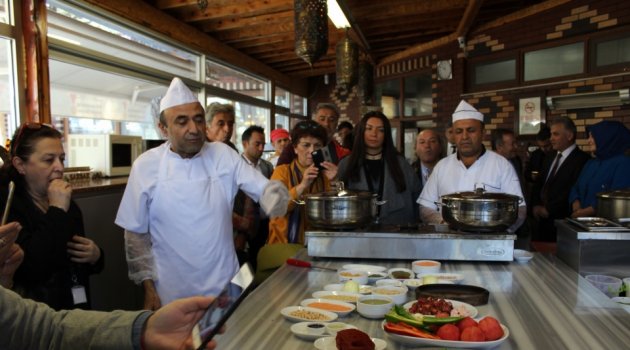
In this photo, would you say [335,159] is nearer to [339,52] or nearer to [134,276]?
[134,276]

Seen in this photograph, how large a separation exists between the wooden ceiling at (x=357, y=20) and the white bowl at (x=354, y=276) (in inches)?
146

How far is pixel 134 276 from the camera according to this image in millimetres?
2262

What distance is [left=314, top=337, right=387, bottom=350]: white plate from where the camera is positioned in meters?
1.18

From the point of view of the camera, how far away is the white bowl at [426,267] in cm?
185

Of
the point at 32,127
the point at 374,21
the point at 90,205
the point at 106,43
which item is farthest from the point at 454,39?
the point at 32,127

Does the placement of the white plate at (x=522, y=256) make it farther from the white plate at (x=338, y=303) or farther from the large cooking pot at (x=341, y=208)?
the white plate at (x=338, y=303)

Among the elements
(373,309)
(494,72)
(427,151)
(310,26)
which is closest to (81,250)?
(373,309)

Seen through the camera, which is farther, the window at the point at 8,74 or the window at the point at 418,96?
the window at the point at 418,96

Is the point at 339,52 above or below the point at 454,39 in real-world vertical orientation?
below

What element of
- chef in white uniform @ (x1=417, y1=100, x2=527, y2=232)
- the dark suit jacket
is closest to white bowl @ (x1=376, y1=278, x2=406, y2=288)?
chef in white uniform @ (x1=417, y1=100, x2=527, y2=232)

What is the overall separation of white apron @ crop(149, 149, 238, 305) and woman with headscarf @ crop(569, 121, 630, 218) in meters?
2.91

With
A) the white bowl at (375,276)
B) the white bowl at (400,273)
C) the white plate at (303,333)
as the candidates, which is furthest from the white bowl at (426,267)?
the white plate at (303,333)

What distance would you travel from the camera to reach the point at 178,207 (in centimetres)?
227

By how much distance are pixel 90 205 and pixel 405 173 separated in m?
2.00
